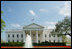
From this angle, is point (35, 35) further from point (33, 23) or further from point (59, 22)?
point (59, 22)

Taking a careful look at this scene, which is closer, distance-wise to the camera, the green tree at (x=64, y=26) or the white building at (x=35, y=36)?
the green tree at (x=64, y=26)

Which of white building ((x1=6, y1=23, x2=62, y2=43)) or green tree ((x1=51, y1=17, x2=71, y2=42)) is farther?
white building ((x1=6, y1=23, x2=62, y2=43))

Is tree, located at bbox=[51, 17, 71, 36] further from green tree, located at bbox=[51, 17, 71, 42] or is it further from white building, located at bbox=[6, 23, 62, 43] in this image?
white building, located at bbox=[6, 23, 62, 43]

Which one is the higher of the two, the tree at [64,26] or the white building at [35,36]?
the tree at [64,26]

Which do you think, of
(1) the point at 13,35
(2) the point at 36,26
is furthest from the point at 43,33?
(1) the point at 13,35

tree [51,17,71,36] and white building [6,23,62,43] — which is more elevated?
tree [51,17,71,36]

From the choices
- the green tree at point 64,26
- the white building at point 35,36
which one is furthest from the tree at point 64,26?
the white building at point 35,36

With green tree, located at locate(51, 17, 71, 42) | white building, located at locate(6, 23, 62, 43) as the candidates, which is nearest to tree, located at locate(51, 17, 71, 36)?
green tree, located at locate(51, 17, 71, 42)

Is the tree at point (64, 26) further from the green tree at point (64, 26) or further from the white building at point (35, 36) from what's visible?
the white building at point (35, 36)

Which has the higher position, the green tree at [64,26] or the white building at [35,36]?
the green tree at [64,26]

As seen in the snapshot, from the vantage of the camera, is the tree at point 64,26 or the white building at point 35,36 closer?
the tree at point 64,26

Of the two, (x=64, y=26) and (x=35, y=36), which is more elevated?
(x=64, y=26)

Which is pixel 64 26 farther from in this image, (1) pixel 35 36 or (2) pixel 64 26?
(1) pixel 35 36

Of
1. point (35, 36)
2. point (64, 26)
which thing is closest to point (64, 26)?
point (64, 26)
